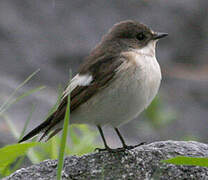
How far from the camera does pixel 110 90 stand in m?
4.99

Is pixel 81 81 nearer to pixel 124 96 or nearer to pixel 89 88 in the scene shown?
pixel 89 88

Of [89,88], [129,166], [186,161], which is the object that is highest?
[89,88]

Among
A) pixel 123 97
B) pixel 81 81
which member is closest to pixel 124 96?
pixel 123 97

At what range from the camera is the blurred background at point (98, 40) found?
392 inches

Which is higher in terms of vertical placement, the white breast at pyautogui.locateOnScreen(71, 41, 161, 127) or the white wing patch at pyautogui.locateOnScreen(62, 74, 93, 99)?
the white wing patch at pyautogui.locateOnScreen(62, 74, 93, 99)

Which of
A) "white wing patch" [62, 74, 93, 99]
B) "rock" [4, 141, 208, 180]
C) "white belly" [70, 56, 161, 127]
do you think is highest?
"white wing patch" [62, 74, 93, 99]

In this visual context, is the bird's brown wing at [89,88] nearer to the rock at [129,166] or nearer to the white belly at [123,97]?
the white belly at [123,97]

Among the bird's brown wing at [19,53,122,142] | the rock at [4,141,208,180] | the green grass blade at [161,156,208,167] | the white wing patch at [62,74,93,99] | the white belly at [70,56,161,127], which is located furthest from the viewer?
the white wing patch at [62,74,93,99]

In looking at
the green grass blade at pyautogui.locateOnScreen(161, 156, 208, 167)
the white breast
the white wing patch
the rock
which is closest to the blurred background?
the white wing patch

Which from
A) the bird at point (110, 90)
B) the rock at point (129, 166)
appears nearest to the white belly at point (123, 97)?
the bird at point (110, 90)

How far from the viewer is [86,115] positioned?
5113 mm

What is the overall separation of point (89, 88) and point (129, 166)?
1018 millimetres

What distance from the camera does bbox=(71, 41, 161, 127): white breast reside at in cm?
493

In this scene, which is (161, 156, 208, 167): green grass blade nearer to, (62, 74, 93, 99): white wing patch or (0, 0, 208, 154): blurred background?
(62, 74, 93, 99): white wing patch
